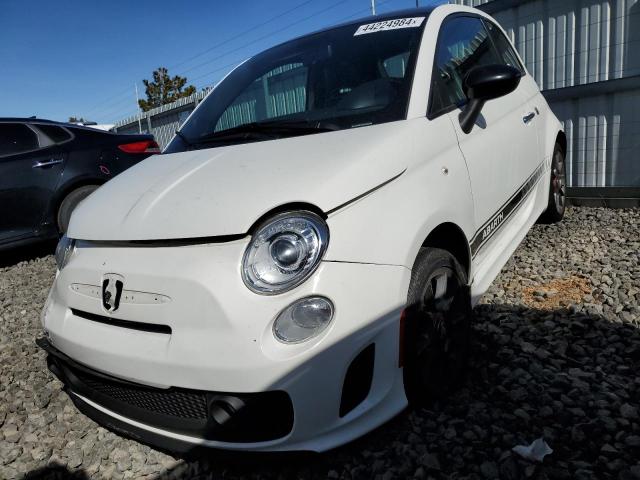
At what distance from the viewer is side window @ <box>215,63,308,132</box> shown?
2.60 m

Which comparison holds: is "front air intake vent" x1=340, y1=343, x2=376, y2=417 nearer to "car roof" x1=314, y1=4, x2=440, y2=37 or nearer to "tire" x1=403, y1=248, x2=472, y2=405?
"tire" x1=403, y1=248, x2=472, y2=405

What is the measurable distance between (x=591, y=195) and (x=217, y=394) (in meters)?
4.71

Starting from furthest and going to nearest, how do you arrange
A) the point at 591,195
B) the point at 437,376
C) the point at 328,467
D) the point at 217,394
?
the point at 591,195 < the point at 437,376 < the point at 328,467 < the point at 217,394

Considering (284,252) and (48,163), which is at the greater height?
(48,163)

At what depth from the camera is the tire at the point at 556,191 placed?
158 inches

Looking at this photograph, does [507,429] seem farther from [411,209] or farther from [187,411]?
[187,411]

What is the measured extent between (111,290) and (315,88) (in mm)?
1488

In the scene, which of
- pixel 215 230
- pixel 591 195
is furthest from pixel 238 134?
pixel 591 195

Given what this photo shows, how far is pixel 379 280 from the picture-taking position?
1.63m

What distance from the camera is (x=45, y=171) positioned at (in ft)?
16.1

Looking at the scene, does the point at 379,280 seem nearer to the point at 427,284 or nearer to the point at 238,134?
the point at 427,284

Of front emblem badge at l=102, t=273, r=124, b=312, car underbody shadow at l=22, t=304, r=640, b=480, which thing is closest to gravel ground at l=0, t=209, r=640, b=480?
car underbody shadow at l=22, t=304, r=640, b=480

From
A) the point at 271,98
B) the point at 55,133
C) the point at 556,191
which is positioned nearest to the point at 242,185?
the point at 271,98

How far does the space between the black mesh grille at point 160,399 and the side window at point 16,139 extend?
398cm
